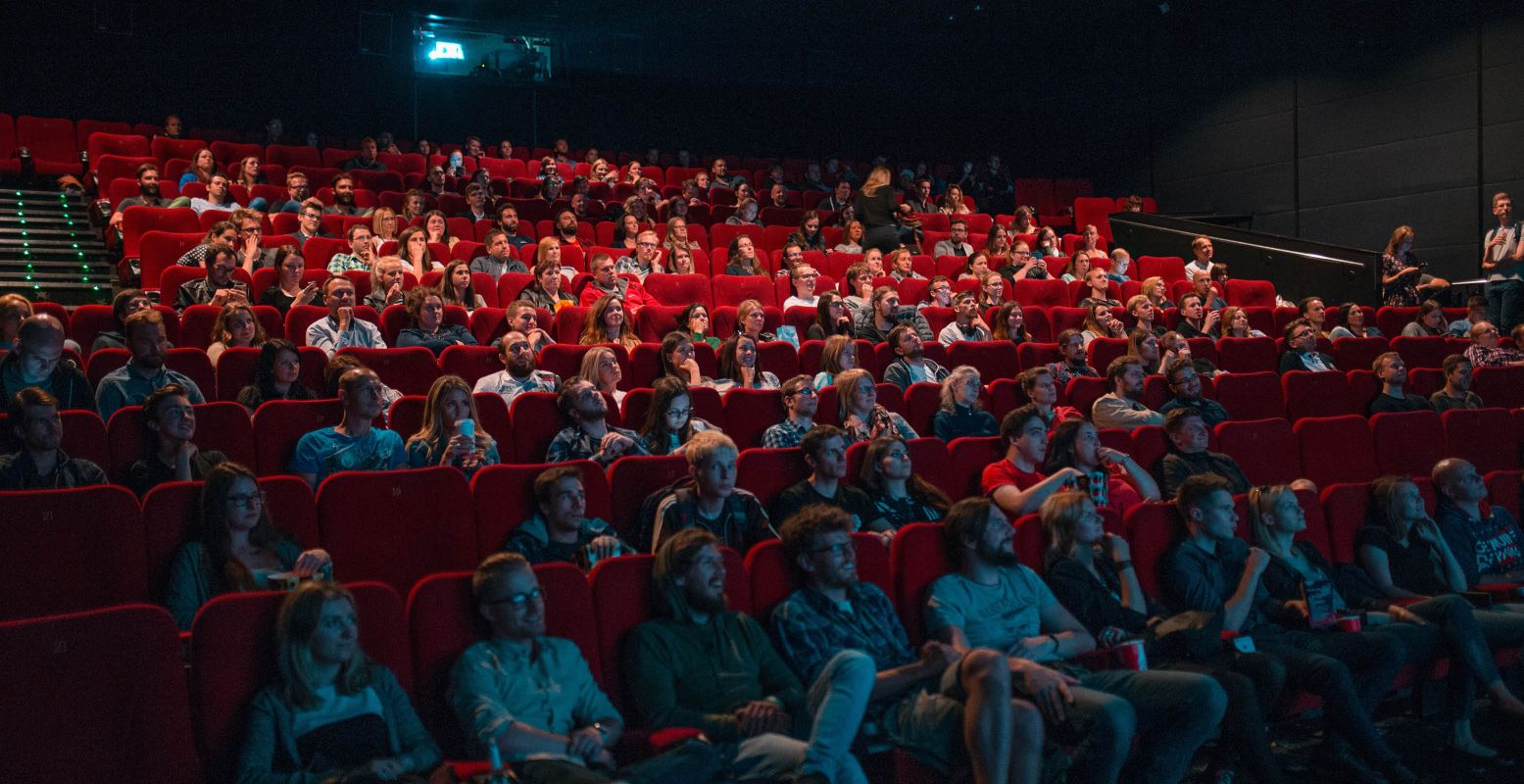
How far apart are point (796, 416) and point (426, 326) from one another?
3.69 ft

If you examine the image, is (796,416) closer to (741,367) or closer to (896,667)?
(741,367)

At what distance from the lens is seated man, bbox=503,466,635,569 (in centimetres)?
195

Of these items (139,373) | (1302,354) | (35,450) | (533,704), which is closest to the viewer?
(533,704)

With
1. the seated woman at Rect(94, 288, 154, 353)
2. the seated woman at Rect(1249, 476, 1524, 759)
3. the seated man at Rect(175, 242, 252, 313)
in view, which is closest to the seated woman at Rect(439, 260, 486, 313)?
the seated man at Rect(175, 242, 252, 313)

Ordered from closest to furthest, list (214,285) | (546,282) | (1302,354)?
(214,285) → (546,282) → (1302,354)

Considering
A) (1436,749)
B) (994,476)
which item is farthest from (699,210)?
(1436,749)

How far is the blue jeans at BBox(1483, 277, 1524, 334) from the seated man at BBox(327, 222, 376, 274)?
443 centimetres

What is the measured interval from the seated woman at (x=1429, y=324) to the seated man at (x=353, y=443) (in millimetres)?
3766

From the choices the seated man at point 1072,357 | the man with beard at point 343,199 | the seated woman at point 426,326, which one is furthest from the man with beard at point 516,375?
the man with beard at point 343,199

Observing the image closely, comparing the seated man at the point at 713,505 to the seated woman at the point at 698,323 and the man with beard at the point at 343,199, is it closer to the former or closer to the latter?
the seated woman at the point at 698,323

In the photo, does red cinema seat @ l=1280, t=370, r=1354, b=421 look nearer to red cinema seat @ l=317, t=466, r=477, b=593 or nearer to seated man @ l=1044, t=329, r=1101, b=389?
seated man @ l=1044, t=329, r=1101, b=389

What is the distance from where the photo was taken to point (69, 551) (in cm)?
171

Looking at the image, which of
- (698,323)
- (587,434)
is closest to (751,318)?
(698,323)

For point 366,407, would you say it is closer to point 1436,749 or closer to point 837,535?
point 837,535
